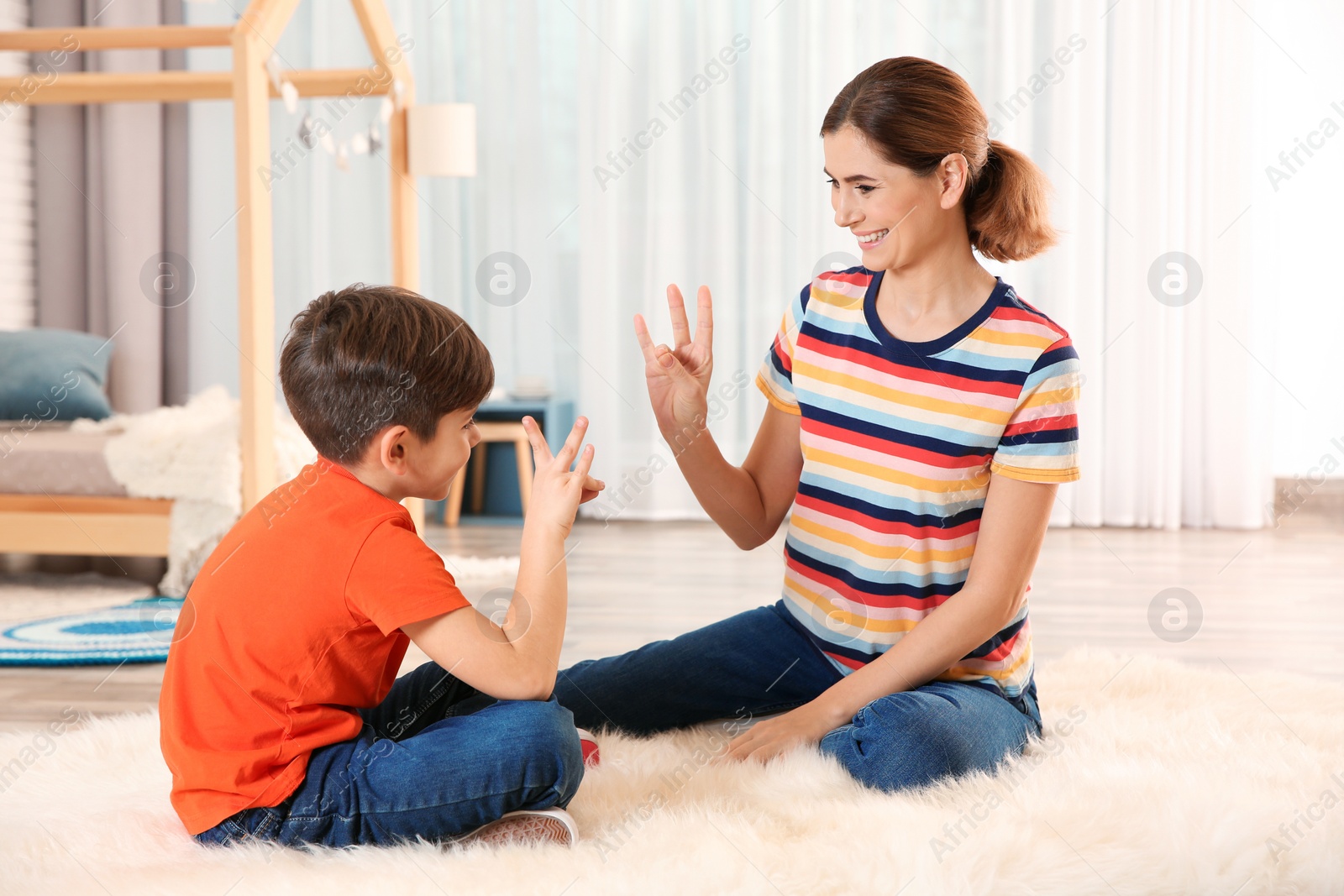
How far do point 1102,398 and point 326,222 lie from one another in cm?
293

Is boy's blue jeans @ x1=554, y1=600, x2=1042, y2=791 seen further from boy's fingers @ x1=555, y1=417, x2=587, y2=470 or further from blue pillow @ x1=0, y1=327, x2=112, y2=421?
blue pillow @ x1=0, y1=327, x2=112, y2=421

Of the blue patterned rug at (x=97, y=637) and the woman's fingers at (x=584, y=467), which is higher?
the woman's fingers at (x=584, y=467)

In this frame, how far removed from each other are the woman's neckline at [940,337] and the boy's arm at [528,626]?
49 cm

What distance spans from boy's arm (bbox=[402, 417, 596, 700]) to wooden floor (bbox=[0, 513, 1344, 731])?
105cm

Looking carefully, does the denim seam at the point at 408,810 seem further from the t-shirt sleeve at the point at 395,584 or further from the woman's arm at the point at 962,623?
the woman's arm at the point at 962,623

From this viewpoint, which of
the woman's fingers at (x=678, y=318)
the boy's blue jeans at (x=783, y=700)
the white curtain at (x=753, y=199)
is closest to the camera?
the boy's blue jeans at (x=783, y=700)

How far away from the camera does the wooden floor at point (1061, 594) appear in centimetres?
213

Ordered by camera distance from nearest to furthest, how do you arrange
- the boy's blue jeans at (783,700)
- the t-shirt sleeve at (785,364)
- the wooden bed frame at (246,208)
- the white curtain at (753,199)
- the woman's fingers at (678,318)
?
the boy's blue jeans at (783,700) < the woman's fingers at (678,318) < the t-shirt sleeve at (785,364) < the wooden bed frame at (246,208) < the white curtain at (753,199)

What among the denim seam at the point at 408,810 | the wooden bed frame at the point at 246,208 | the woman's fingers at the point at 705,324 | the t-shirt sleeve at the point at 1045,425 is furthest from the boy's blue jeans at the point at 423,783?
the wooden bed frame at the point at 246,208

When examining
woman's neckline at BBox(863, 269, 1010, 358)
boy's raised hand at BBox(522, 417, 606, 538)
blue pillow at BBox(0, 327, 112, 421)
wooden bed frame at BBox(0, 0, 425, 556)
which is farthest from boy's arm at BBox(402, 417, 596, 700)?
blue pillow at BBox(0, 327, 112, 421)

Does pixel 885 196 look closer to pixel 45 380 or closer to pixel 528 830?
pixel 528 830

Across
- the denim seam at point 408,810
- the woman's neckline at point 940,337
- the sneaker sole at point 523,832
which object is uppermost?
the woman's neckline at point 940,337

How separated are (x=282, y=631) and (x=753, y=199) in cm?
336

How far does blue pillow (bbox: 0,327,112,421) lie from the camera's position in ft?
11.3
